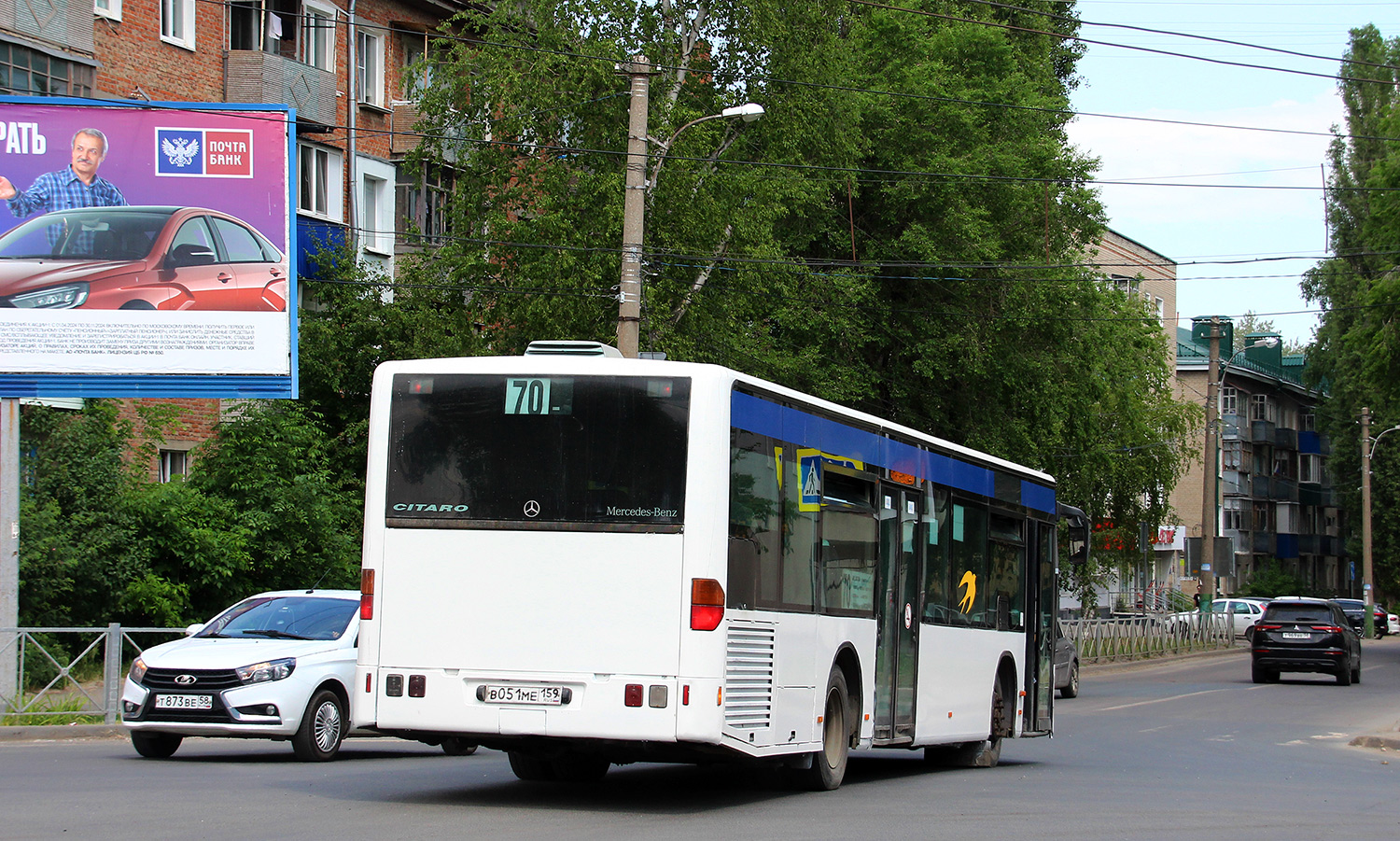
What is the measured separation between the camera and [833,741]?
12898mm

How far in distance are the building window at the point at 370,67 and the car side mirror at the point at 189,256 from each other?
1540 cm

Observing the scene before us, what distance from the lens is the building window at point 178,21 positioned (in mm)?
31438

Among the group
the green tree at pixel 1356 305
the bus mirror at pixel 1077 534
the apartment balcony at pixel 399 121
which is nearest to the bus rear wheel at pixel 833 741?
the bus mirror at pixel 1077 534

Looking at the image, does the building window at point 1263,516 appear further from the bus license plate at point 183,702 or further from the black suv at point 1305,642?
the bus license plate at point 183,702

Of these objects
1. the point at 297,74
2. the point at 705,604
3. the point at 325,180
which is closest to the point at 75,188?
the point at 297,74

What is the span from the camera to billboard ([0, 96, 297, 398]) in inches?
839

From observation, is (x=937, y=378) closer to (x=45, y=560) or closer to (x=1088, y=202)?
(x=1088, y=202)

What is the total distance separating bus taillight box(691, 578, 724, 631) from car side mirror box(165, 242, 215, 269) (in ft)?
44.4

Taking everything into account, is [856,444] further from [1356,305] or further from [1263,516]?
[1263,516]

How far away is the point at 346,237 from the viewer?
34.9m

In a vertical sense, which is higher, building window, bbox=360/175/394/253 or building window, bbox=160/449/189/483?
building window, bbox=360/175/394/253

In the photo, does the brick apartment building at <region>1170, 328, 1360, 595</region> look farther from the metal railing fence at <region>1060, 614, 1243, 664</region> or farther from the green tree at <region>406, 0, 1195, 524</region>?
the green tree at <region>406, 0, 1195, 524</region>

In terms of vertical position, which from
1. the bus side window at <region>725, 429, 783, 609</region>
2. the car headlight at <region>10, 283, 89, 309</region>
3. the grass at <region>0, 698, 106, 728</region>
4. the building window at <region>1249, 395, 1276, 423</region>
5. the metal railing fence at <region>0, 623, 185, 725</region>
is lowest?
the grass at <region>0, 698, 106, 728</region>

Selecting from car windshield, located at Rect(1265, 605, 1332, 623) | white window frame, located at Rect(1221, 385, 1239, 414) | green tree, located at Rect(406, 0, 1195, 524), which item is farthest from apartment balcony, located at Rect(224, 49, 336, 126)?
white window frame, located at Rect(1221, 385, 1239, 414)
